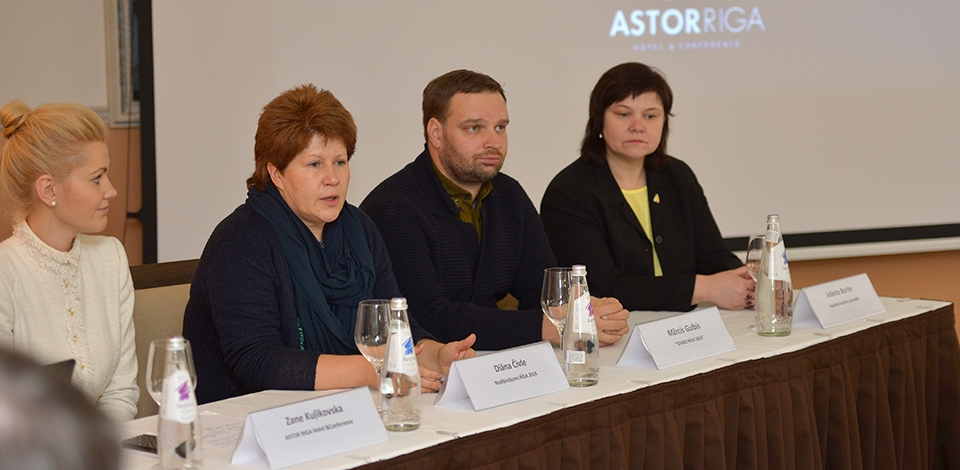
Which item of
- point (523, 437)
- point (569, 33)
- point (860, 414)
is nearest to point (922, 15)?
point (569, 33)

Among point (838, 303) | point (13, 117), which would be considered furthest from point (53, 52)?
point (838, 303)

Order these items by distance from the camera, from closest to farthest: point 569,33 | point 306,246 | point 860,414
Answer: point 306,246 → point 860,414 → point 569,33

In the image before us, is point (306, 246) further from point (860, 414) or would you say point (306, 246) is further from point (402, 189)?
point (860, 414)

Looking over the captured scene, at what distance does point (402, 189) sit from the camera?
2.54m

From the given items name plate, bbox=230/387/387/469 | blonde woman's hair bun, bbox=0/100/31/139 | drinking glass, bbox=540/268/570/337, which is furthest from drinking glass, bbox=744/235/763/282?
blonde woman's hair bun, bbox=0/100/31/139

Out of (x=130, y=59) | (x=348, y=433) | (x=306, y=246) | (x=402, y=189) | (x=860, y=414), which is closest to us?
(x=348, y=433)

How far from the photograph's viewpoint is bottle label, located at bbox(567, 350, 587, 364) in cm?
177

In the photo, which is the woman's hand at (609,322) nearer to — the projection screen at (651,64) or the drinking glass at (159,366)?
the drinking glass at (159,366)

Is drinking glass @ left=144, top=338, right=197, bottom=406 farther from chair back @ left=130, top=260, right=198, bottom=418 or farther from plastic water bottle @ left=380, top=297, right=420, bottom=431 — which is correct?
chair back @ left=130, top=260, right=198, bottom=418

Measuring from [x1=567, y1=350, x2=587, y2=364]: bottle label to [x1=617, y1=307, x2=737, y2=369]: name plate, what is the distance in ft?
0.63

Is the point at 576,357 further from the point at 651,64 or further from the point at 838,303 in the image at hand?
the point at 651,64

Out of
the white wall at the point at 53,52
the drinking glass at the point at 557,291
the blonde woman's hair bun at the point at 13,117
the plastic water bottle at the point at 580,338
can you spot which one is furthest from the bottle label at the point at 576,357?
the white wall at the point at 53,52

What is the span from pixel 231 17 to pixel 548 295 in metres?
2.06

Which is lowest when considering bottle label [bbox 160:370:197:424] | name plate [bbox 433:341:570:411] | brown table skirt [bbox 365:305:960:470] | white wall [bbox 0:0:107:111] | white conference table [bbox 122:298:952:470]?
brown table skirt [bbox 365:305:960:470]
